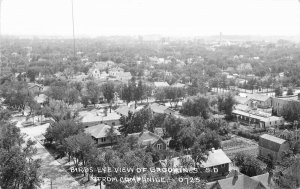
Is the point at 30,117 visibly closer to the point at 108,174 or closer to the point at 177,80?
the point at 108,174

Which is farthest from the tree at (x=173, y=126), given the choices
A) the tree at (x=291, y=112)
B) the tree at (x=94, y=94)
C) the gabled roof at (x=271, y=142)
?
the tree at (x=94, y=94)

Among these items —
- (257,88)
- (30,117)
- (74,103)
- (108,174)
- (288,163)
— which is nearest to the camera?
(108,174)

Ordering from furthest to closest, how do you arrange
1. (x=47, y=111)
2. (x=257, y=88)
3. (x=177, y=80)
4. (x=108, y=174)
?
(x=177, y=80) < (x=257, y=88) < (x=47, y=111) < (x=108, y=174)

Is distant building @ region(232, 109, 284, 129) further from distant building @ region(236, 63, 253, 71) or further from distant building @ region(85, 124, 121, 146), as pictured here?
distant building @ region(236, 63, 253, 71)

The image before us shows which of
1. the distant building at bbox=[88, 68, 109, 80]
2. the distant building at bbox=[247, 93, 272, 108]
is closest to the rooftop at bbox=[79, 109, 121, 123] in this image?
the distant building at bbox=[247, 93, 272, 108]

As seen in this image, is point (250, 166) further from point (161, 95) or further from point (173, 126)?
point (161, 95)

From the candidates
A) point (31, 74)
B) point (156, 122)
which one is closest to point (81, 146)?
point (156, 122)

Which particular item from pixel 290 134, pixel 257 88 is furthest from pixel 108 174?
pixel 257 88

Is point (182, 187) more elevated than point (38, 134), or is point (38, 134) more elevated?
point (182, 187)
